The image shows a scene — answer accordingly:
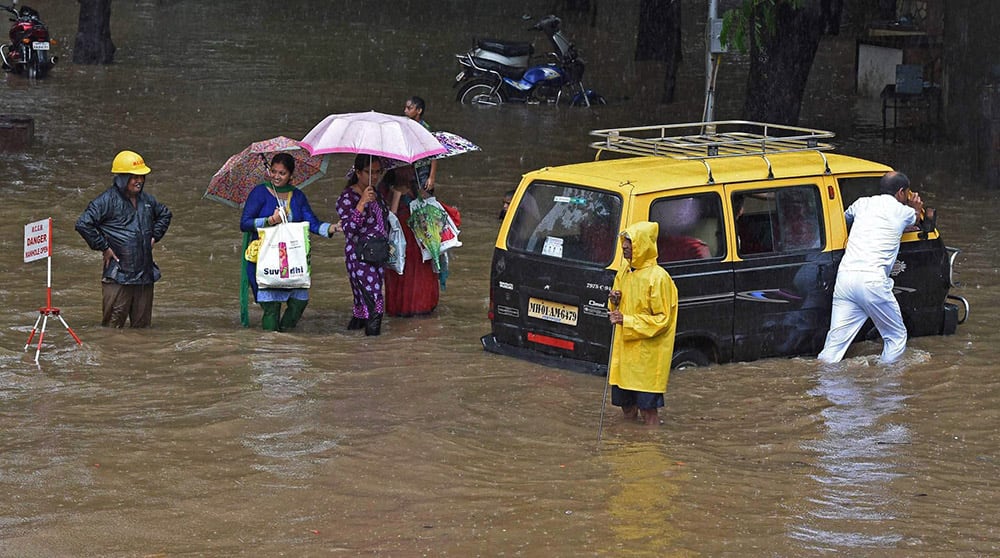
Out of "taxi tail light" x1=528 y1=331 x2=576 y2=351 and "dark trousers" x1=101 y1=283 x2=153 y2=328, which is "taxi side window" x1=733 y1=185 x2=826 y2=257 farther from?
"dark trousers" x1=101 y1=283 x2=153 y2=328

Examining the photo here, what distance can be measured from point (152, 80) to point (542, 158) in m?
10.1

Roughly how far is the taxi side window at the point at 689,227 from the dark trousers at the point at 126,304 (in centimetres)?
404

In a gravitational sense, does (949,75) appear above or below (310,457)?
above

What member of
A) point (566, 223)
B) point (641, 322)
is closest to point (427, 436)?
point (641, 322)

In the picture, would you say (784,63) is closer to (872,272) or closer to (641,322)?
(872,272)

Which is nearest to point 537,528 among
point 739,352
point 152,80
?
point 739,352

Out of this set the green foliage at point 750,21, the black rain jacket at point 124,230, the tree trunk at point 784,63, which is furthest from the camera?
the tree trunk at point 784,63

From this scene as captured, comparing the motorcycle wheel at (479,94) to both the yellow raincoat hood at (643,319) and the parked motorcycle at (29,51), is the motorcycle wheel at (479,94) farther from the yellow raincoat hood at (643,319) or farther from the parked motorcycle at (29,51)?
the yellow raincoat hood at (643,319)

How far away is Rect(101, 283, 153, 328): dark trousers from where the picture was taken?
38.3ft

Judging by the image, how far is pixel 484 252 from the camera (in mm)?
15734

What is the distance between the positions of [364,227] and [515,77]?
52.0ft

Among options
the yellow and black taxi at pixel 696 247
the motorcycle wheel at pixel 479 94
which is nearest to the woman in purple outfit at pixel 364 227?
the yellow and black taxi at pixel 696 247

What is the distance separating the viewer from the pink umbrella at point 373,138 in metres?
11.6

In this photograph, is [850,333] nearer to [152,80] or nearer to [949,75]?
[949,75]
